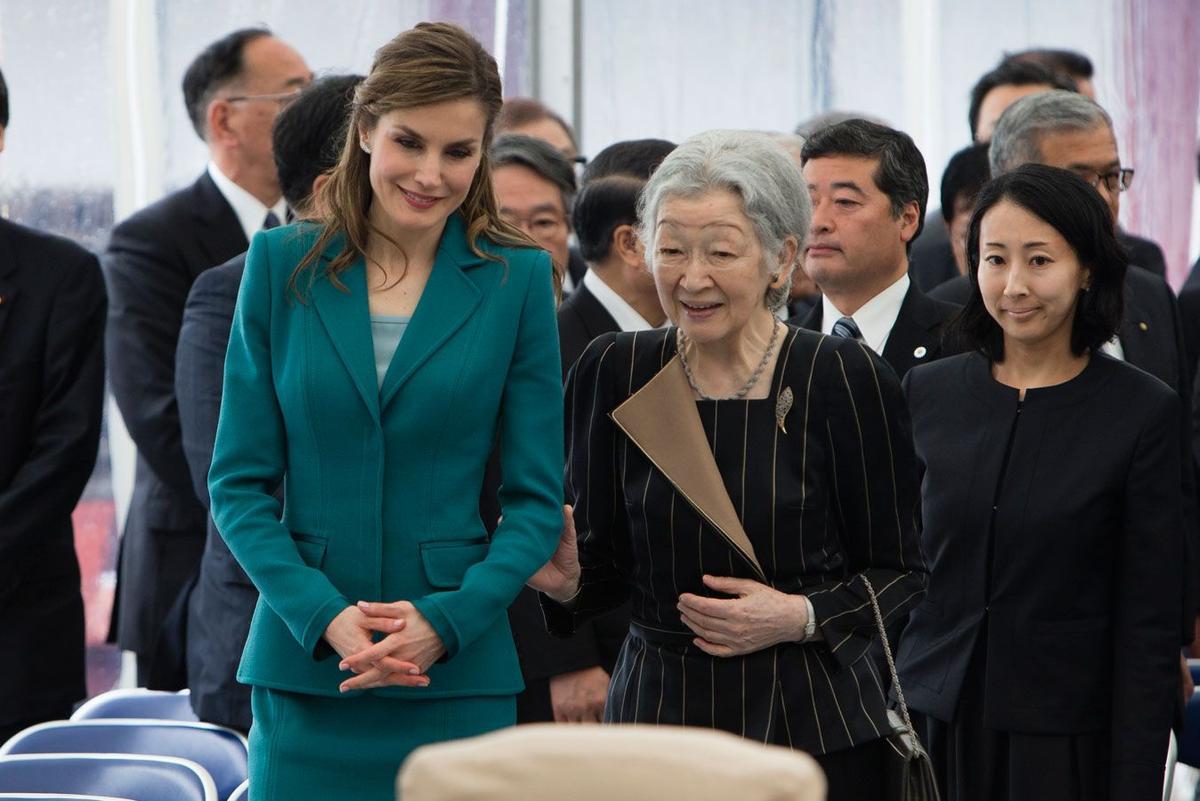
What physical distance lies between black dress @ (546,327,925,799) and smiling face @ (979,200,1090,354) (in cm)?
61

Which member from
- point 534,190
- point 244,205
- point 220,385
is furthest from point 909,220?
point 244,205

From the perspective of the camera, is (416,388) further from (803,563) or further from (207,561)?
(207,561)

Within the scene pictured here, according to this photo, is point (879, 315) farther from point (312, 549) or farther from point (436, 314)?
point (312, 549)

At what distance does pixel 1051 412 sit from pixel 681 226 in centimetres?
83

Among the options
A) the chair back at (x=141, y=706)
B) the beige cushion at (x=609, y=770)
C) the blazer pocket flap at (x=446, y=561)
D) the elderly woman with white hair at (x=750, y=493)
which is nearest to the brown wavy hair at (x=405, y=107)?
the elderly woman with white hair at (x=750, y=493)

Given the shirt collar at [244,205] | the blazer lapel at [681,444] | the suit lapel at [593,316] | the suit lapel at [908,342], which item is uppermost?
the shirt collar at [244,205]

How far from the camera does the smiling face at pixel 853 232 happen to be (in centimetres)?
318

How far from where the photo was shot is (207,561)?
117 inches

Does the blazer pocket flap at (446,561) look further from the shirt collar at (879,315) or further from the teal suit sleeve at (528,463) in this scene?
the shirt collar at (879,315)

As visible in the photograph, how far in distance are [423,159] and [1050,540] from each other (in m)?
1.18

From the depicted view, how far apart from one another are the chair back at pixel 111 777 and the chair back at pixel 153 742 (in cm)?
10

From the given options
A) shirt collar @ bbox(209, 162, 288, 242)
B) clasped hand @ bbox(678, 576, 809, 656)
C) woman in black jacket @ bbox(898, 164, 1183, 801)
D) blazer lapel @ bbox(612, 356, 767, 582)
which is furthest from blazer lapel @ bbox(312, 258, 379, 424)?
shirt collar @ bbox(209, 162, 288, 242)

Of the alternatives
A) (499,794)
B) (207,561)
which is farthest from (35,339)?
(499,794)

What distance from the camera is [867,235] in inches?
126
